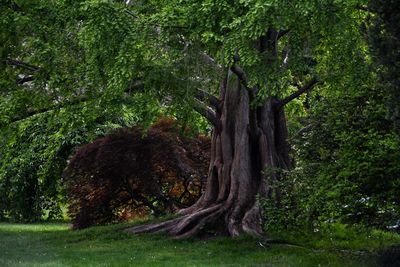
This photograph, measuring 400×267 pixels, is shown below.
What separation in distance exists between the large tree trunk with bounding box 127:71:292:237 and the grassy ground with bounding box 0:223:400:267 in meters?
0.59

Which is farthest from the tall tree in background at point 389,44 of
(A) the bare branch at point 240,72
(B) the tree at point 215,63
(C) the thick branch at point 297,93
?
(C) the thick branch at point 297,93

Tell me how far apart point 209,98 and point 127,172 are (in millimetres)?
4295

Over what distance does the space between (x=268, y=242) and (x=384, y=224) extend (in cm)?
489

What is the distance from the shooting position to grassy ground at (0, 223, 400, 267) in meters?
14.4

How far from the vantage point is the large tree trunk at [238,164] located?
58.2ft

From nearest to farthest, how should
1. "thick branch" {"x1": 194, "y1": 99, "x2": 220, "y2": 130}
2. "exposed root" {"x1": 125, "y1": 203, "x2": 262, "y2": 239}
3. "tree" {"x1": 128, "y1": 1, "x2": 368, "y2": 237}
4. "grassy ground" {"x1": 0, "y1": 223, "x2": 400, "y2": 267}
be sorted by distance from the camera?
"tree" {"x1": 128, "y1": 1, "x2": 368, "y2": 237} < "grassy ground" {"x1": 0, "y1": 223, "x2": 400, "y2": 267} < "exposed root" {"x1": 125, "y1": 203, "x2": 262, "y2": 239} < "thick branch" {"x1": 194, "y1": 99, "x2": 220, "y2": 130}

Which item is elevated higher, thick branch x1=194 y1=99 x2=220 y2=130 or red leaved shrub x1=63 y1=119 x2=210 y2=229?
thick branch x1=194 y1=99 x2=220 y2=130

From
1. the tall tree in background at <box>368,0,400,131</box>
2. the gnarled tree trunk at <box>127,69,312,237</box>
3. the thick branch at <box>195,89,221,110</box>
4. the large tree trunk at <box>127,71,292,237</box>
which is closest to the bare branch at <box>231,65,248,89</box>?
the large tree trunk at <box>127,71,292,237</box>

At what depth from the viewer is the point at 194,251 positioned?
16.1m

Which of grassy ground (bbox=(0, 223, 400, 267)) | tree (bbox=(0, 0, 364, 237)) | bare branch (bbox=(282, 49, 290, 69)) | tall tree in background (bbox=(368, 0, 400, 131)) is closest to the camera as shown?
tall tree in background (bbox=(368, 0, 400, 131))

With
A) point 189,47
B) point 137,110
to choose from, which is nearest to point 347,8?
point 189,47

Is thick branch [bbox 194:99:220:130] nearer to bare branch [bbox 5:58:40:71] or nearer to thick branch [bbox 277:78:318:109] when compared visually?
thick branch [bbox 277:78:318:109]

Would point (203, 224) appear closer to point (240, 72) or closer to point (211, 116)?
point (211, 116)

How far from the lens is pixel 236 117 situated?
18.5 metres
